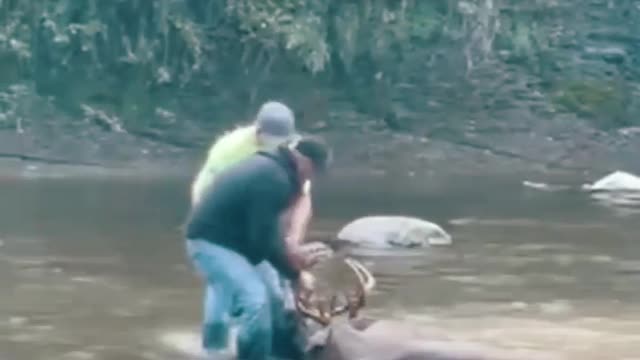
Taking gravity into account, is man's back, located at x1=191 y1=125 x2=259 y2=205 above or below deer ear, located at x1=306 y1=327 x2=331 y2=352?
above

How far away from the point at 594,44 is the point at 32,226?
17648 mm

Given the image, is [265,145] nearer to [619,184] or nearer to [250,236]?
[250,236]

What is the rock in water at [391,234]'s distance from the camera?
1723cm

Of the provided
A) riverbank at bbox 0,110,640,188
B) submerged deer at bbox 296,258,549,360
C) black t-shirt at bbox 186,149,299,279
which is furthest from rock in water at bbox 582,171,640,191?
black t-shirt at bbox 186,149,299,279

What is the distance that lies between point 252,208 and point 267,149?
38 cm

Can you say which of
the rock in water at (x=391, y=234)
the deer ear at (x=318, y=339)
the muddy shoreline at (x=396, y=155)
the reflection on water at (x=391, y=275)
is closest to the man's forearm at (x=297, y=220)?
the deer ear at (x=318, y=339)

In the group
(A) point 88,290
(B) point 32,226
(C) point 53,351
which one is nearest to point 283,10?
(B) point 32,226

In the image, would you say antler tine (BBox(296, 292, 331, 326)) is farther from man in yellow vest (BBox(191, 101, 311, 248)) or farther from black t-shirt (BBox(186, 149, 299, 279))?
man in yellow vest (BBox(191, 101, 311, 248))

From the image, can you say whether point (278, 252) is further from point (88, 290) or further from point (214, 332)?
point (88, 290)

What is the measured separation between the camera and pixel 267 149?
9.84 m

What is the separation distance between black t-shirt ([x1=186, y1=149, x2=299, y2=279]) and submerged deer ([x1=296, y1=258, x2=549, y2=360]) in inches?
11.3

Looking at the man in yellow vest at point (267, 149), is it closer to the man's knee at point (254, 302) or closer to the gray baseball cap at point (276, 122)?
the gray baseball cap at point (276, 122)

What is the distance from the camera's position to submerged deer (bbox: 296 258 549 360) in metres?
9.24

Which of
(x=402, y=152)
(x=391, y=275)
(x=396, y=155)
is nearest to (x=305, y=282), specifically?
(x=391, y=275)
